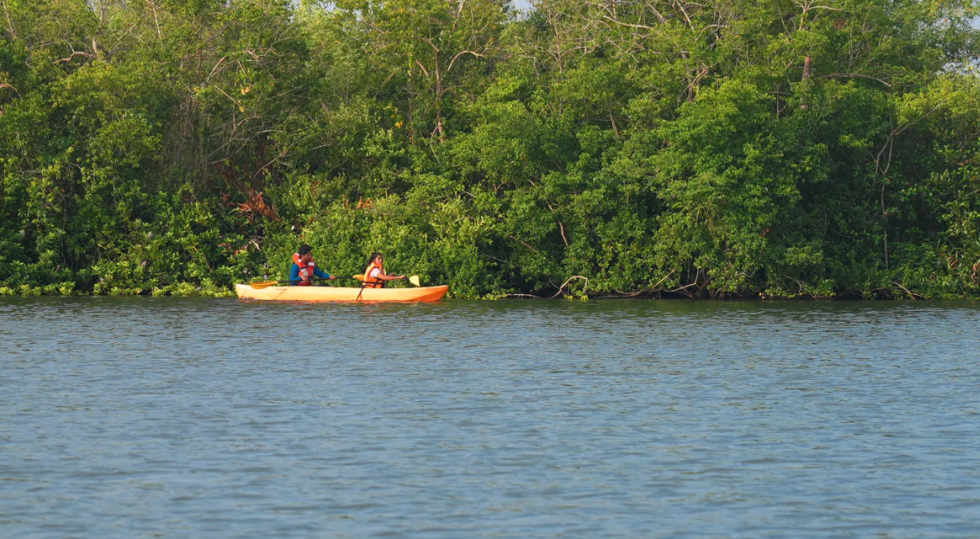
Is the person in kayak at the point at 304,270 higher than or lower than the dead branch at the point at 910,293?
higher


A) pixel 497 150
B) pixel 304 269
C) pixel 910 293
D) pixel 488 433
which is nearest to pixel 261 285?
pixel 304 269

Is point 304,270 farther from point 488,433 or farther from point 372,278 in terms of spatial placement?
point 488,433

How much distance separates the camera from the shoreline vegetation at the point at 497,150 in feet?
122

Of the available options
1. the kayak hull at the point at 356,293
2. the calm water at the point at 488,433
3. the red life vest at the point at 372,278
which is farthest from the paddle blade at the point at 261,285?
the calm water at the point at 488,433

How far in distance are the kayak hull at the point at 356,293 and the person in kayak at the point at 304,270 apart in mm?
387

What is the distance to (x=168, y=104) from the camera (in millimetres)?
40500

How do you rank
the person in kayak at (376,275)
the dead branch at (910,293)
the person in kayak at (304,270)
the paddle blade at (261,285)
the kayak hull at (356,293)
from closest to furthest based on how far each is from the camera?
the kayak hull at (356,293) < the person in kayak at (376,275) < the person in kayak at (304,270) < the paddle blade at (261,285) < the dead branch at (910,293)

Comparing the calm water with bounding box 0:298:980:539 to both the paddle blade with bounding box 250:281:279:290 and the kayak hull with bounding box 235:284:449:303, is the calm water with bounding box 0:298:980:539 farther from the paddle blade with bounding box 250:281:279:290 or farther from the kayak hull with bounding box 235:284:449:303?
the paddle blade with bounding box 250:281:279:290

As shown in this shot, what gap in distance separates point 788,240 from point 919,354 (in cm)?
1443

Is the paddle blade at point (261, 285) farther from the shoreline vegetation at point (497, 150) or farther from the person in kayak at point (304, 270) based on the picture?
the shoreline vegetation at point (497, 150)

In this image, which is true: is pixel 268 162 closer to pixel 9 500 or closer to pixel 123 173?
pixel 123 173

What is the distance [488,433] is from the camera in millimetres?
14438

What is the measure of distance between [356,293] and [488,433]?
20.8m

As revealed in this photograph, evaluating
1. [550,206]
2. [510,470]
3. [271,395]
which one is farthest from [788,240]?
[510,470]
